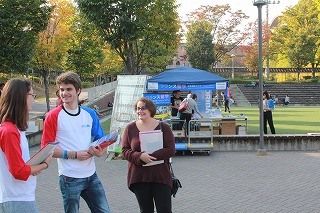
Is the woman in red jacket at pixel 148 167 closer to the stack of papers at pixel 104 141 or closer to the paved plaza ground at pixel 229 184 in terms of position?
the stack of papers at pixel 104 141

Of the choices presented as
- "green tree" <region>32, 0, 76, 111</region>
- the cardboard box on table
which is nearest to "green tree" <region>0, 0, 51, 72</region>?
"green tree" <region>32, 0, 76, 111</region>

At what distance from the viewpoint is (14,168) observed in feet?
11.7

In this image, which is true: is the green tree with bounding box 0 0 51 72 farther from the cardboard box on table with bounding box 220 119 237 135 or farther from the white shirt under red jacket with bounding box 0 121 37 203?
the white shirt under red jacket with bounding box 0 121 37 203

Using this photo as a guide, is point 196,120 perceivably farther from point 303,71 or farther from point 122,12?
point 303,71

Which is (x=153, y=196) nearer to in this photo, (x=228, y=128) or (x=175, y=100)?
(x=228, y=128)

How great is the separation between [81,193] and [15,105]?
1.42 metres

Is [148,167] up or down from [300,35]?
down

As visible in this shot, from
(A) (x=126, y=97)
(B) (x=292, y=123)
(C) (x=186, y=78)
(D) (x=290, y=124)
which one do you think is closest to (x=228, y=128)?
(C) (x=186, y=78)

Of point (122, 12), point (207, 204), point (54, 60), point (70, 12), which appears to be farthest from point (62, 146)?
point (70, 12)

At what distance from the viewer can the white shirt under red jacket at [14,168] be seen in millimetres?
3572

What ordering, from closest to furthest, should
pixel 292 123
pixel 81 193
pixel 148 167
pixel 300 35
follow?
pixel 81 193
pixel 148 167
pixel 292 123
pixel 300 35

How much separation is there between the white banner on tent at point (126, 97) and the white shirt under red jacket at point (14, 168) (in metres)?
9.23

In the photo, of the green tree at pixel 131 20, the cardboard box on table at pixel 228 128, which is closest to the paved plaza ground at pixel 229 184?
the cardboard box on table at pixel 228 128

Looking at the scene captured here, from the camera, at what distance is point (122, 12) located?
2291 centimetres
